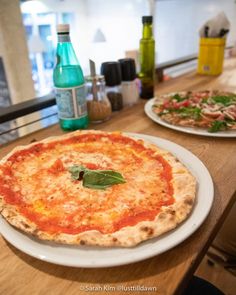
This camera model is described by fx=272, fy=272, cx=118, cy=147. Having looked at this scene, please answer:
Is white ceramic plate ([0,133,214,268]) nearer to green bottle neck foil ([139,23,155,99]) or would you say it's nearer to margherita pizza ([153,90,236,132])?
margherita pizza ([153,90,236,132])

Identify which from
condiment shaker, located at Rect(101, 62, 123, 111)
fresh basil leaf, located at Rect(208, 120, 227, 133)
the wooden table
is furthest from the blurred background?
the wooden table

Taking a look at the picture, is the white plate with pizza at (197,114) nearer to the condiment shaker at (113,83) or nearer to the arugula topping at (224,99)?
the arugula topping at (224,99)

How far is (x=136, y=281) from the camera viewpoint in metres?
0.40

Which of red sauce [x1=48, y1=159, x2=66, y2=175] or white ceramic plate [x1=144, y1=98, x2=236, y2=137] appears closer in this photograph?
red sauce [x1=48, y1=159, x2=66, y2=175]

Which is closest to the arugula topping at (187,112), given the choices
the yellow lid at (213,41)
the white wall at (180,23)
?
the yellow lid at (213,41)

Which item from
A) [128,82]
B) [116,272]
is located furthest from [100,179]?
[128,82]

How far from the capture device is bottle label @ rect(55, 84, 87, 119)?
839mm

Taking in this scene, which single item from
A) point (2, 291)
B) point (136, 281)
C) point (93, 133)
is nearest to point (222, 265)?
point (93, 133)

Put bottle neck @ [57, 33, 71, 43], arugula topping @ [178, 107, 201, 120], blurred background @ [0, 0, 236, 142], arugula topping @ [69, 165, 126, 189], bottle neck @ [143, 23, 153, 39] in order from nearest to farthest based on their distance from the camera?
arugula topping @ [69, 165, 126, 189] → bottle neck @ [57, 33, 71, 43] → arugula topping @ [178, 107, 201, 120] → bottle neck @ [143, 23, 153, 39] → blurred background @ [0, 0, 236, 142]

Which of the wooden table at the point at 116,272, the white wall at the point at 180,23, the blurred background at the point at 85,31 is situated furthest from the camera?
the white wall at the point at 180,23

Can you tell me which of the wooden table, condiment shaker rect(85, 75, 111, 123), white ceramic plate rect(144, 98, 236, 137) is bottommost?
the wooden table

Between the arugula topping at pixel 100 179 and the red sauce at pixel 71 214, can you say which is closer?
the red sauce at pixel 71 214

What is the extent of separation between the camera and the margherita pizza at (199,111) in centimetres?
86

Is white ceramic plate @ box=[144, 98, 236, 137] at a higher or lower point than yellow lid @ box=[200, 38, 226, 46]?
lower
